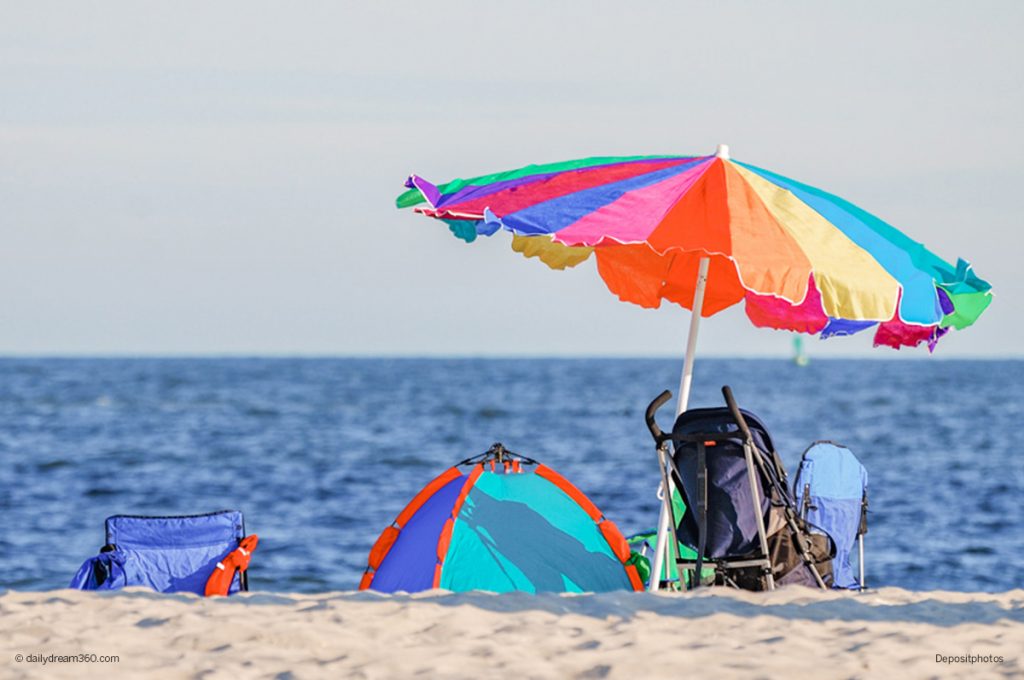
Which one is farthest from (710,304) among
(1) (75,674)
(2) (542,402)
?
(2) (542,402)

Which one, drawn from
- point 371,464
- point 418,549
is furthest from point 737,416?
point 371,464

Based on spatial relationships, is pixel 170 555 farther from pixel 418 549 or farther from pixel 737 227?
pixel 737 227

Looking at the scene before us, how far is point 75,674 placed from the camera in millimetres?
4805

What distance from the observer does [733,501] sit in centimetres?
595

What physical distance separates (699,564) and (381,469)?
17.8 meters

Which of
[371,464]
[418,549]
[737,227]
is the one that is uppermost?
[737,227]

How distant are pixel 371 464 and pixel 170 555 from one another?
1779cm

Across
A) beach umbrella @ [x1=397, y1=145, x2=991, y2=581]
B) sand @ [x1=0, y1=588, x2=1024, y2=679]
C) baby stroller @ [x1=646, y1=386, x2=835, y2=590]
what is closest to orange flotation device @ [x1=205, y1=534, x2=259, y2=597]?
sand @ [x1=0, y1=588, x2=1024, y2=679]

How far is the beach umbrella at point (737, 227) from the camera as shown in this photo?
5.29m

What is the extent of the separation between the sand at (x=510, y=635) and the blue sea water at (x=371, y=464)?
6600 mm

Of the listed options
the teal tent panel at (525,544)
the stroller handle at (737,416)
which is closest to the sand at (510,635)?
the teal tent panel at (525,544)

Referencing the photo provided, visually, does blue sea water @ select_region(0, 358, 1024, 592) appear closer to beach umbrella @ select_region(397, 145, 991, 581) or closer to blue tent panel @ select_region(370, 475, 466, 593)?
blue tent panel @ select_region(370, 475, 466, 593)

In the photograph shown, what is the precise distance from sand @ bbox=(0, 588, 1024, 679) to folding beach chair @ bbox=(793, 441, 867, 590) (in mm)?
1112

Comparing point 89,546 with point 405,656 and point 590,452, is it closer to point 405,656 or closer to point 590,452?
point 405,656
